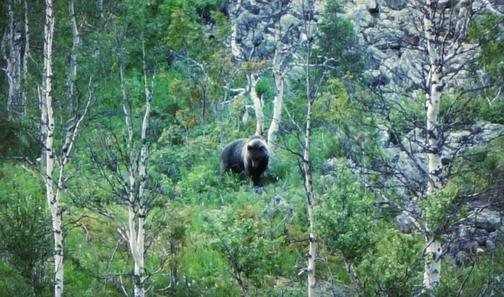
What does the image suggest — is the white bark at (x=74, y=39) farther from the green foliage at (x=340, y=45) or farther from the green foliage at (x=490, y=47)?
the green foliage at (x=490, y=47)

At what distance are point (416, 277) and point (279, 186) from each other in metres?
12.1

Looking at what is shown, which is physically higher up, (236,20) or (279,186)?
(236,20)

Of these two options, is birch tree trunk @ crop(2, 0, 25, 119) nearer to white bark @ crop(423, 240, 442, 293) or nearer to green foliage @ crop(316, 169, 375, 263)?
green foliage @ crop(316, 169, 375, 263)

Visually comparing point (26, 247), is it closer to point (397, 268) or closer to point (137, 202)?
point (137, 202)

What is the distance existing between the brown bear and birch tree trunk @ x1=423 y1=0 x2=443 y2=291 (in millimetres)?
10122

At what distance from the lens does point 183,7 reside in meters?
38.1

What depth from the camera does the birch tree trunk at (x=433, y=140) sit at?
14.6 meters

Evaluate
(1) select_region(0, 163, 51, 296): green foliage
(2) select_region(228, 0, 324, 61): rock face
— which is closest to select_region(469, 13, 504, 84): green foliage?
(1) select_region(0, 163, 51, 296): green foliage

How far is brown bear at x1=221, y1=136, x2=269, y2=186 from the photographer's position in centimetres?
2553

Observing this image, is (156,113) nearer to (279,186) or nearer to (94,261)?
(279,186)

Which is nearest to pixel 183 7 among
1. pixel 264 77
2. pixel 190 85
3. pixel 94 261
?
pixel 264 77

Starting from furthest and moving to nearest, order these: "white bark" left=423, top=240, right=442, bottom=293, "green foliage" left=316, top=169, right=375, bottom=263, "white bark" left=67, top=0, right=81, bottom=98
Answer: "white bark" left=67, top=0, right=81, bottom=98 < "white bark" left=423, top=240, right=442, bottom=293 < "green foliage" left=316, top=169, right=375, bottom=263

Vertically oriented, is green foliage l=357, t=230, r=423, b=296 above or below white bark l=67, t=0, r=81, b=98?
below

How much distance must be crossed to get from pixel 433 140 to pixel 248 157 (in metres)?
11.0
